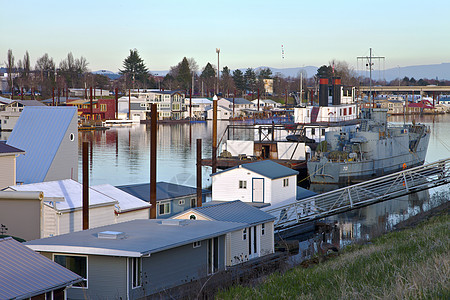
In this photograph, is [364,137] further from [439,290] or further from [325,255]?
[439,290]

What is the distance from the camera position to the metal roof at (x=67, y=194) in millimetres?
21328

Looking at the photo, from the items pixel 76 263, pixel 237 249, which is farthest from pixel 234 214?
pixel 76 263

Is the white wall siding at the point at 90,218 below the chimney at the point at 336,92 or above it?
below

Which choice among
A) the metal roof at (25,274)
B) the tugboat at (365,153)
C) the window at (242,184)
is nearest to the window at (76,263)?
the metal roof at (25,274)

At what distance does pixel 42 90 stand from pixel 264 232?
12601cm

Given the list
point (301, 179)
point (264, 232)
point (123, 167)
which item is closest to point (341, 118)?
point (301, 179)

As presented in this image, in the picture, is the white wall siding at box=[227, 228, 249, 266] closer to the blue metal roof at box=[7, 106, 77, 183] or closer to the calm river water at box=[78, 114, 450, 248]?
the calm river water at box=[78, 114, 450, 248]

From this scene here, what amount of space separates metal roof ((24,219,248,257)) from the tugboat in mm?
24565

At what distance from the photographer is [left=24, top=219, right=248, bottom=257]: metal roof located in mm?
14461

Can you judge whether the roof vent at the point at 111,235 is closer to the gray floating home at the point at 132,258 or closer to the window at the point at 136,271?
the gray floating home at the point at 132,258

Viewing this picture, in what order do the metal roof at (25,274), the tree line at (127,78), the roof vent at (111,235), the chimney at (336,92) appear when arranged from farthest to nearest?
1. the tree line at (127,78)
2. the chimney at (336,92)
3. the roof vent at (111,235)
4. the metal roof at (25,274)

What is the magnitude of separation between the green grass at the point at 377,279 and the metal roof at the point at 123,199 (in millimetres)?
11319

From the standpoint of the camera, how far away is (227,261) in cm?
1795

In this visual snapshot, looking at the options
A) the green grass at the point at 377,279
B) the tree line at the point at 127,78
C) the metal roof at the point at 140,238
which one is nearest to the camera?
the green grass at the point at 377,279
